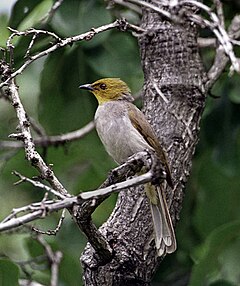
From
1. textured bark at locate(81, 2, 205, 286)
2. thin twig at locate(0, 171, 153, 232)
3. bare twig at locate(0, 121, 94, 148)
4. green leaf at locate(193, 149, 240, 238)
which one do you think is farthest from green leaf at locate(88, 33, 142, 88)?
thin twig at locate(0, 171, 153, 232)

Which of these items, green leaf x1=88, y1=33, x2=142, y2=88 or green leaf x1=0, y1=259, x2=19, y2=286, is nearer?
green leaf x1=0, y1=259, x2=19, y2=286

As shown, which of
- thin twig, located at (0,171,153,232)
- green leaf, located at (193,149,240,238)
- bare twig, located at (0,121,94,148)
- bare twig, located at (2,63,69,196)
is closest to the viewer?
thin twig, located at (0,171,153,232)

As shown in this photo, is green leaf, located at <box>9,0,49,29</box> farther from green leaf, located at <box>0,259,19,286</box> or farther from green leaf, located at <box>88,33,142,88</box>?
green leaf, located at <box>0,259,19,286</box>

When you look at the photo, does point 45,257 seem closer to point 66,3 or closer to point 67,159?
point 67,159

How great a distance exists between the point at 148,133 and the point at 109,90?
1.05 meters

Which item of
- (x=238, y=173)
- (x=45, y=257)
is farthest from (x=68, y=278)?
(x=238, y=173)

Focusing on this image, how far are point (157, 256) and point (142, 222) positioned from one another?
162 millimetres

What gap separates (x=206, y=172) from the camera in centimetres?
591

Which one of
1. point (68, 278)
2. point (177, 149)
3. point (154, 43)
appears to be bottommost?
point (68, 278)

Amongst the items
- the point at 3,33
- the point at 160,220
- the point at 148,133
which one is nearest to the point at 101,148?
the point at 3,33

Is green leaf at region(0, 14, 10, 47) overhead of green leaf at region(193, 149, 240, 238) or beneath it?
overhead

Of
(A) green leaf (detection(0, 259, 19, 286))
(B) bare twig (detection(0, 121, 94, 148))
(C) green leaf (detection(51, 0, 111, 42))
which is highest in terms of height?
(C) green leaf (detection(51, 0, 111, 42))

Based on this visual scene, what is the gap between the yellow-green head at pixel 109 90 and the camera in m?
5.38

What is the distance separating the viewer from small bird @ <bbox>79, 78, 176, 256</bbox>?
416 centimetres
